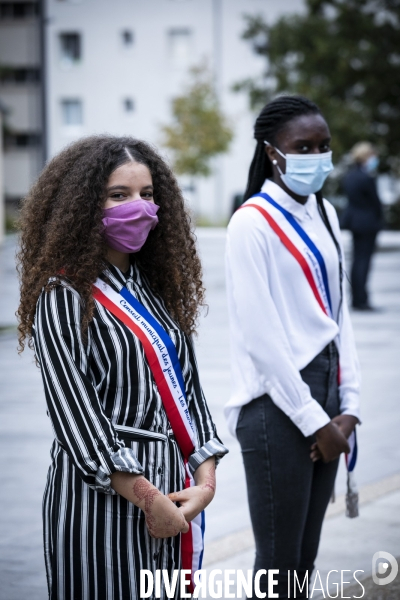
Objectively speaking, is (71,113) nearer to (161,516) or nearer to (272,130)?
(272,130)

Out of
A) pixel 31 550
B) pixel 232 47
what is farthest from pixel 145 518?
pixel 232 47

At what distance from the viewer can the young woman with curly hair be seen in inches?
90.3

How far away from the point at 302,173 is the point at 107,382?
3.68 feet

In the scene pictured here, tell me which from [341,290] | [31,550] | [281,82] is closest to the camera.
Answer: [341,290]

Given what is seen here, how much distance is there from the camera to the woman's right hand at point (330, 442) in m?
2.95

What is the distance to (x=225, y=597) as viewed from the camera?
4.24 m

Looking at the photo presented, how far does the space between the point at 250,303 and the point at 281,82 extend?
115 feet

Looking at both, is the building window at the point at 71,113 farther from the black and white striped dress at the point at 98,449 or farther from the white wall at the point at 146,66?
the black and white striped dress at the point at 98,449

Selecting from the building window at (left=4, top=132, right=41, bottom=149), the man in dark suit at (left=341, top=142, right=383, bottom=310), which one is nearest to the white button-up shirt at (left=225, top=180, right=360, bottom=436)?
the man in dark suit at (left=341, top=142, right=383, bottom=310)

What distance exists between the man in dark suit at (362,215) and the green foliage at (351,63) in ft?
63.2

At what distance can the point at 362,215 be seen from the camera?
14.0 meters

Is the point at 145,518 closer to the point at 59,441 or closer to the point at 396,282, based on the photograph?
the point at 59,441

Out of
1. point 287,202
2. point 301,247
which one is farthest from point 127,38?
point 301,247

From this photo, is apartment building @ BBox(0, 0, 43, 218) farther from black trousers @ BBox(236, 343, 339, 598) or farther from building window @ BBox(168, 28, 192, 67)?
black trousers @ BBox(236, 343, 339, 598)
